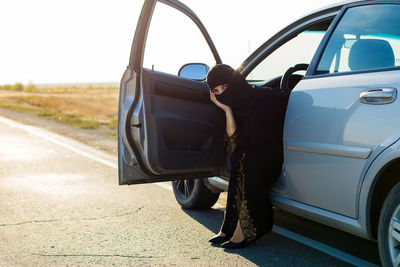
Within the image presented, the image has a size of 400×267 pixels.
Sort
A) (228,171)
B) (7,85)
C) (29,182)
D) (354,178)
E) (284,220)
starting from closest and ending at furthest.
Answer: (354,178)
(228,171)
(284,220)
(29,182)
(7,85)

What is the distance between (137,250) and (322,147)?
1.63 m

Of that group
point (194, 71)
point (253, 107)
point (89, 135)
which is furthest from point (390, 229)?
point (89, 135)

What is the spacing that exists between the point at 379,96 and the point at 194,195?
261 cm

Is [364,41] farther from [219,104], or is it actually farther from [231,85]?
[219,104]

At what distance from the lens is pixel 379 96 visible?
9.83ft

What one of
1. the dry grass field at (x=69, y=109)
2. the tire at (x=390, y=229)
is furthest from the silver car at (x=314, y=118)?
the dry grass field at (x=69, y=109)

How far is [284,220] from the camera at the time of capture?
496 cm

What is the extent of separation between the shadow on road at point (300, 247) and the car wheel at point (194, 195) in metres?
0.28

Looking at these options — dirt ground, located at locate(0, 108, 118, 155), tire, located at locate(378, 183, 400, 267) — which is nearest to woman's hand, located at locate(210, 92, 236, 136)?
tire, located at locate(378, 183, 400, 267)

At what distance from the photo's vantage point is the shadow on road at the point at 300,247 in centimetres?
383

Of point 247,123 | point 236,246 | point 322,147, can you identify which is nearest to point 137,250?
point 236,246

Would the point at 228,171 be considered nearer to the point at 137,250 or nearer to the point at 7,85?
the point at 137,250

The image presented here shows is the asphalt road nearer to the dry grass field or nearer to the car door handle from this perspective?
the car door handle

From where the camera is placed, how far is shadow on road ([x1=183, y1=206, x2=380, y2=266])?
383cm
